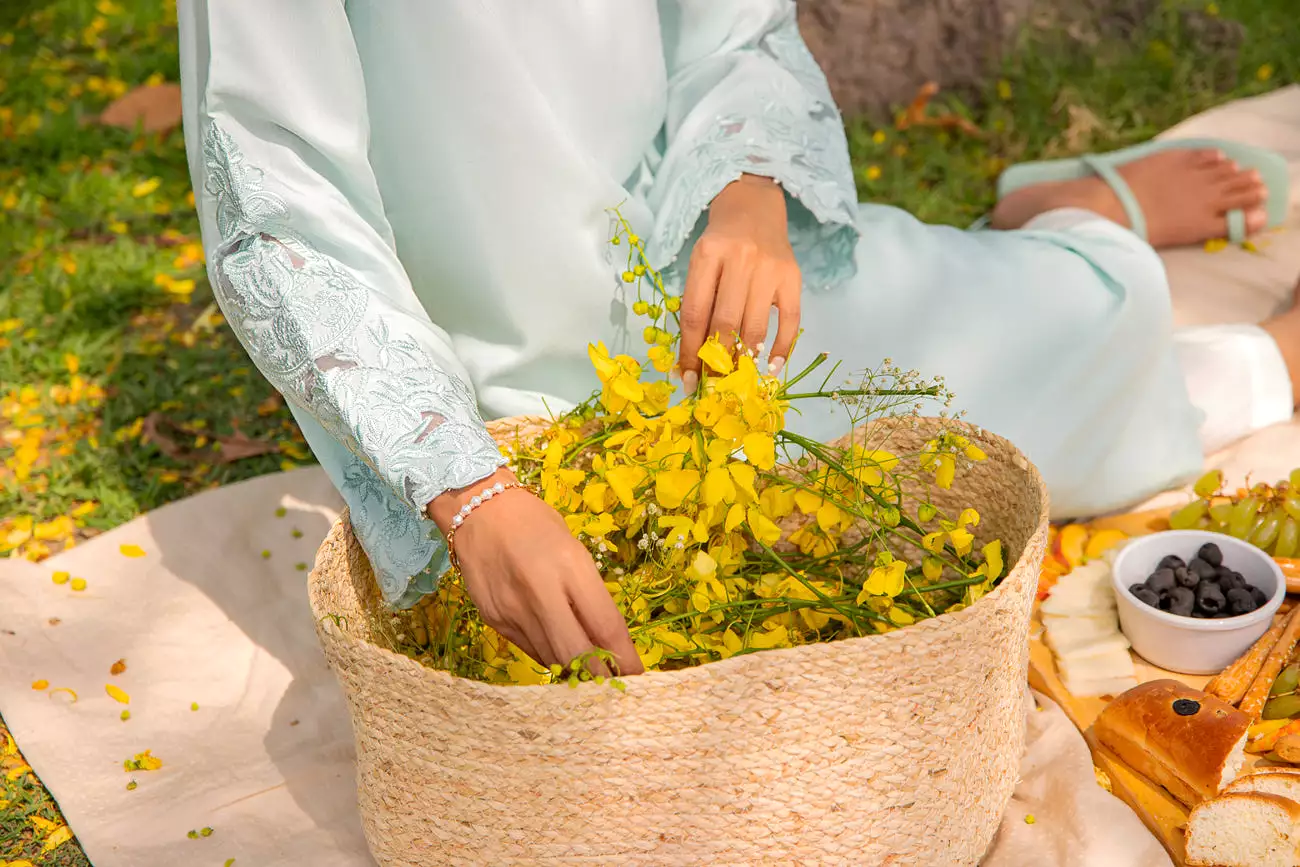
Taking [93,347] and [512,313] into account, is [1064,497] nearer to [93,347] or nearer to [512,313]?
[512,313]

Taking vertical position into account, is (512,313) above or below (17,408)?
above

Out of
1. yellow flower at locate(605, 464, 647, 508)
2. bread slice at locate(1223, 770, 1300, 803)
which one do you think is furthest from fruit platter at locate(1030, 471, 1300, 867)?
yellow flower at locate(605, 464, 647, 508)

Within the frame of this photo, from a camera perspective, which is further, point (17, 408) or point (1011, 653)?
point (17, 408)

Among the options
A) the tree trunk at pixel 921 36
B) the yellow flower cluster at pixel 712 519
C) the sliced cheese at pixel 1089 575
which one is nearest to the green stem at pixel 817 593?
the yellow flower cluster at pixel 712 519

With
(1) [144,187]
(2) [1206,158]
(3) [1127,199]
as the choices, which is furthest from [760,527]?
(1) [144,187]

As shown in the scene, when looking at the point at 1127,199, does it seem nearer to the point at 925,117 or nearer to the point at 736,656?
the point at 925,117

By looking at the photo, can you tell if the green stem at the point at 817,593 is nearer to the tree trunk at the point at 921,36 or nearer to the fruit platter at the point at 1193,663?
the fruit platter at the point at 1193,663

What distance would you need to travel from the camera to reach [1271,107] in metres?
3.43

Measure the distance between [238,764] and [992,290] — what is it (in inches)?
56.6

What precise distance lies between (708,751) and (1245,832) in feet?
2.41

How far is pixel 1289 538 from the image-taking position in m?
2.11

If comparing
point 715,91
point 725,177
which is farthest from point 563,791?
point 715,91

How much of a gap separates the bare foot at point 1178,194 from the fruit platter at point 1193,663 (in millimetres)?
862

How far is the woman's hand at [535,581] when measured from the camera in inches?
52.2
